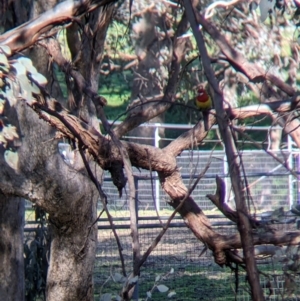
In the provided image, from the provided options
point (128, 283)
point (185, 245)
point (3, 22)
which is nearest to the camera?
point (128, 283)

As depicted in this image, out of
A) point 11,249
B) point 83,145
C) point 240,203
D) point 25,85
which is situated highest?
point 83,145

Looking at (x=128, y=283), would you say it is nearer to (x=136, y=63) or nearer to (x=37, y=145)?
(x=37, y=145)

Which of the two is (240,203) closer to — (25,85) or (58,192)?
Answer: (25,85)

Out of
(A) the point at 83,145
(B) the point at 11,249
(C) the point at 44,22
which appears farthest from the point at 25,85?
(B) the point at 11,249

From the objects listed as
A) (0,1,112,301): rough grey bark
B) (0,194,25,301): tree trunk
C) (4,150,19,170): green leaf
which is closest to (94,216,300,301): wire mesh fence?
(0,194,25,301): tree trunk

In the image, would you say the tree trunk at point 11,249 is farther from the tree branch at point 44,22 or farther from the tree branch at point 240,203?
the tree branch at point 240,203

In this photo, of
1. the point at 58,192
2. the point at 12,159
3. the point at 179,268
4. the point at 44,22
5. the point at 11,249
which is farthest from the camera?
the point at 179,268

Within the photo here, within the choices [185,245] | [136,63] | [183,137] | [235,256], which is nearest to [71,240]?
[183,137]

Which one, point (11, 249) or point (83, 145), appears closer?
point (83, 145)

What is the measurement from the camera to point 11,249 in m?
5.97

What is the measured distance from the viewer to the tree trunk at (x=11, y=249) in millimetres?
5895

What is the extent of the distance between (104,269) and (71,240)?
10.2ft

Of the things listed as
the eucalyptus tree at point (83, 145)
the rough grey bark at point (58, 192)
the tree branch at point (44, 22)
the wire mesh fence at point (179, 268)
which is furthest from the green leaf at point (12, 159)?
the wire mesh fence at point (179, 268)

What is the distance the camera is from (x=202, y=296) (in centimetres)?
807
